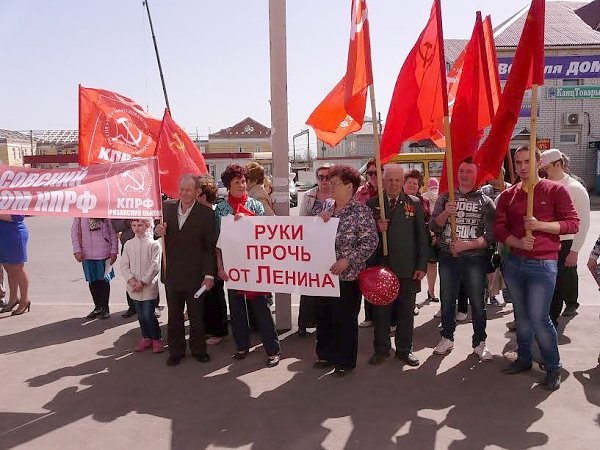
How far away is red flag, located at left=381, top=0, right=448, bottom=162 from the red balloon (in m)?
1.13

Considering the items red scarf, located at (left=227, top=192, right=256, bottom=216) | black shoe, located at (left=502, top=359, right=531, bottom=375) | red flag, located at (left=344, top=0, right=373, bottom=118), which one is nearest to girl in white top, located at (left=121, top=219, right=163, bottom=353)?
red scarf, located at (left=227, top=192, right=256, bottom=216)

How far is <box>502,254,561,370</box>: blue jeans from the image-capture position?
395 centimetres

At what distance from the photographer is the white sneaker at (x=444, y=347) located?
4.84m

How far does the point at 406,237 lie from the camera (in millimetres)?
4547

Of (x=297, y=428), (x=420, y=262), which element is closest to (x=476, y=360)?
(x=420, y=262)

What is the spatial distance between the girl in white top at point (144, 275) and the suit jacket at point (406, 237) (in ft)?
7.59

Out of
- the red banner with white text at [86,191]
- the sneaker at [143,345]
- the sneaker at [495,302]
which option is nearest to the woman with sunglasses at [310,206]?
the sneaker at [143,345]

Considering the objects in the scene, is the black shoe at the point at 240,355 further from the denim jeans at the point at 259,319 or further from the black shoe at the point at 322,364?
the black shoe at the point at 322,364

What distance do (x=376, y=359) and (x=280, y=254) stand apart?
131cm

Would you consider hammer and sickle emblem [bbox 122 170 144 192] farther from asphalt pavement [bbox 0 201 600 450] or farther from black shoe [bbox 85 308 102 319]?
black shoe [bbox 85 308 102 319]

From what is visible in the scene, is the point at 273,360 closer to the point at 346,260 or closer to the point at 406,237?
the point at 346,260

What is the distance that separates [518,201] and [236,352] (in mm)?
2901

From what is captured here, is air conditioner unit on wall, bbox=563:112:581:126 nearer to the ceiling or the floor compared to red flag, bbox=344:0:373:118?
nearer to the ceiling

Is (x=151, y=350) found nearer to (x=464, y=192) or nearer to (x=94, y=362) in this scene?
(x=94, y=362)
